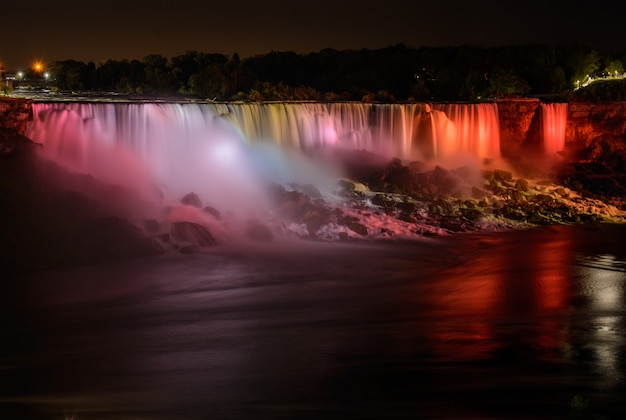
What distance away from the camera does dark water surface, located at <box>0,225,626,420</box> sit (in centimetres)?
1234

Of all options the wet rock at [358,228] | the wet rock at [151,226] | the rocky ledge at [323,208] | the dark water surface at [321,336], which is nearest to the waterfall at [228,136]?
Answer: the rocky ledge at [323,208]

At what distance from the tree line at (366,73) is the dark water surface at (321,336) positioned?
22.4 m

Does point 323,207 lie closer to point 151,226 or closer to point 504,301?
point 151,226

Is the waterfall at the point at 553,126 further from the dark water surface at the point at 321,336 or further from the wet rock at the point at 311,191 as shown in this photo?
the dark water surface at the point at 321,336

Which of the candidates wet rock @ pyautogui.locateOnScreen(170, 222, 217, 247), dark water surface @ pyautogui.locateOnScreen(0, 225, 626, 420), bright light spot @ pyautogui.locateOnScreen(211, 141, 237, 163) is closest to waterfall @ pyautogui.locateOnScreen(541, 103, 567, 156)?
bright light spot @ pyautogui.locateOnScreen(211, 141, 237, 163)

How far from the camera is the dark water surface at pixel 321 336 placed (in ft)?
40.5

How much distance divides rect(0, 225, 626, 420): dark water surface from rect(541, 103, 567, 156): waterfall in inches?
580

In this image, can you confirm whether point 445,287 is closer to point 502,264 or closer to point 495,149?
point 502,264

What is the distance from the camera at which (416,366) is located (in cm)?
1388

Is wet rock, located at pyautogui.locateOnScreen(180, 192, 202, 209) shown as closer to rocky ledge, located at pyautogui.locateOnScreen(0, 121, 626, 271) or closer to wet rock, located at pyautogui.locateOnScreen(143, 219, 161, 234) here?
rocky ledge, located at pyautogui.locateOnScreen(0, 121, 626, 271)

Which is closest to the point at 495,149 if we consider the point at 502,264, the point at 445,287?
the point at 502,264

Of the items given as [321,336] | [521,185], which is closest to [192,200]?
[321,336]

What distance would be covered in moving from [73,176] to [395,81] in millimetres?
37270

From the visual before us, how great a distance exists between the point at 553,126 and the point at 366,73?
22945mm
